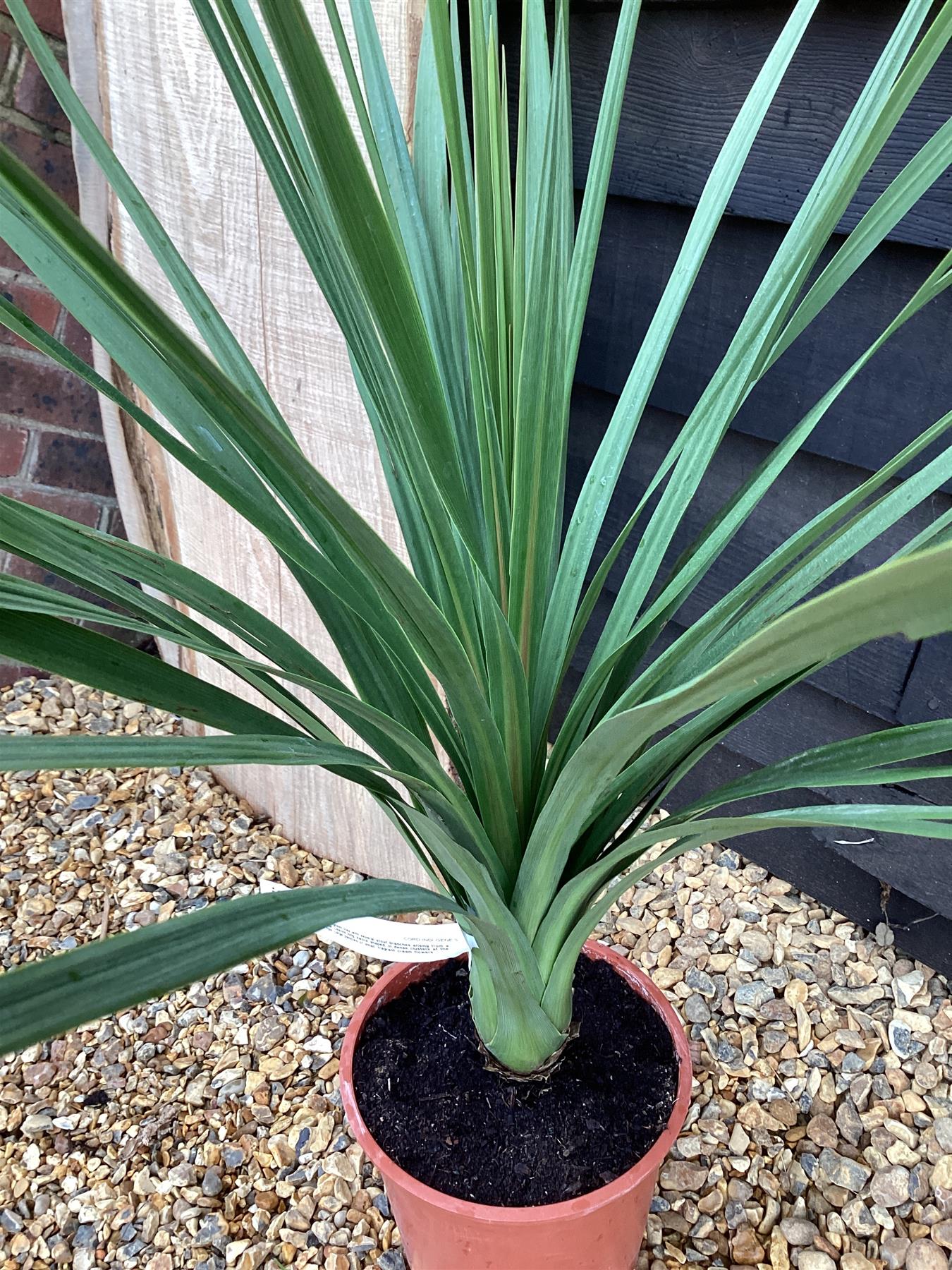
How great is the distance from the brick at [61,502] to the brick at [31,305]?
0.24m

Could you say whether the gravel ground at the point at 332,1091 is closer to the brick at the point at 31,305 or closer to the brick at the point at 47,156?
the brick at the point at 31,305

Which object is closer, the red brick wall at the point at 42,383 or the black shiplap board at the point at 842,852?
the black shiplap board at the point at 842,852

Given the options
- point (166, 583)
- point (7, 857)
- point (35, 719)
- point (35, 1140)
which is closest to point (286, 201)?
point (166, 583)

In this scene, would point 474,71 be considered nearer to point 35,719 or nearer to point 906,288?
point 906,288

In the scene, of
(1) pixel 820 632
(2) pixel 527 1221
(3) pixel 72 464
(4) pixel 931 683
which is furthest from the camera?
(3) pixel 72 464

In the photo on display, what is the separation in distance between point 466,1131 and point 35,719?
45.0 inches

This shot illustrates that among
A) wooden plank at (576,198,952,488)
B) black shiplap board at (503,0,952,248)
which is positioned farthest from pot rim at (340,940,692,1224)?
black shiplap board at (503,0,952,248)

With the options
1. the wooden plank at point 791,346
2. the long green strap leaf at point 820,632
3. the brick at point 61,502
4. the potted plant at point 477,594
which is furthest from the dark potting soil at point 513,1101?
the brick at point 61,502

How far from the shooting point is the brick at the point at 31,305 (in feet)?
4.75

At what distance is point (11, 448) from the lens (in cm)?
151

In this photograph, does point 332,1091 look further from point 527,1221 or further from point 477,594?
point 477,594

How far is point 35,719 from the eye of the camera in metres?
1.55

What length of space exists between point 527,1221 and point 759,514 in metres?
0.75

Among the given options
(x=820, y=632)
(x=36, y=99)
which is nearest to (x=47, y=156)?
(x=36, y=99)
